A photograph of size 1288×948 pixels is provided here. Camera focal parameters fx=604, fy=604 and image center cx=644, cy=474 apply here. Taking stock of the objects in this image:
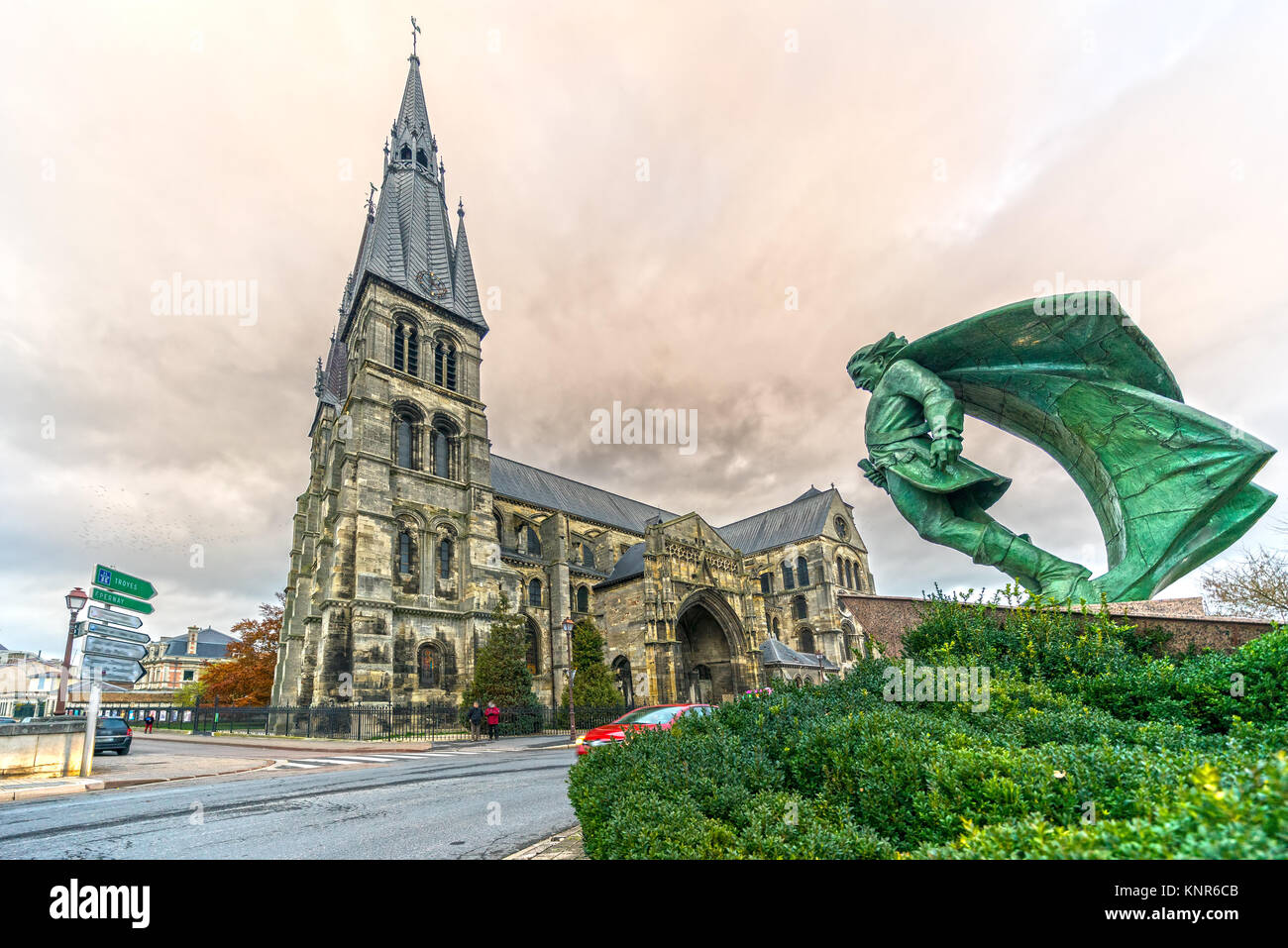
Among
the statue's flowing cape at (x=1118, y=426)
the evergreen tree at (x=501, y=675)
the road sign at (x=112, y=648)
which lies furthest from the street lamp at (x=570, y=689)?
the statue's flowing cape at (x=1118, y=426)

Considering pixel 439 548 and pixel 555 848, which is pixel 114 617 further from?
pixel 439 548

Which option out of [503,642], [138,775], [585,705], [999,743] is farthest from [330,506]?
[999,743]

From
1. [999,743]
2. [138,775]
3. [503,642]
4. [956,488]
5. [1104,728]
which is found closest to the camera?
[999,743]

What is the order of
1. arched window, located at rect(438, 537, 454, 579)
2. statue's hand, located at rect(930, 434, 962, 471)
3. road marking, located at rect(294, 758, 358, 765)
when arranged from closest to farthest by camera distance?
statue's hand, located at rect(930, 434, 962, 471)
road marking, located at rect(294, 758, 358, 765)
arched window, located at rect(438, 537, 454, 579)

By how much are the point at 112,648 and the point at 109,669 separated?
401 millimetres

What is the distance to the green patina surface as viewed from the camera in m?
6.84

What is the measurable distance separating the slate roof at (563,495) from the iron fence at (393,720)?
14.4 meters

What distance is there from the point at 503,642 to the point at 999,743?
23108mm

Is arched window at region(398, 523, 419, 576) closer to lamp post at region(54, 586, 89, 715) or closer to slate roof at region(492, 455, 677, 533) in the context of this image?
slate roof at region(492, 455, 677, 533)

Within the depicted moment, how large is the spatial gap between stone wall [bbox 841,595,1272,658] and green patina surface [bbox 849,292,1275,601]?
549 mm

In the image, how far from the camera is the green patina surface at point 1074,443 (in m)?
6.84

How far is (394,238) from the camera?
1348 inches

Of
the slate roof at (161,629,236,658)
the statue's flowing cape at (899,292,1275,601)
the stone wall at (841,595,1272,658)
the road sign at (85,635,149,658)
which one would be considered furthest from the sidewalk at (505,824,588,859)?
the slate roof at (161,629,236,658)
